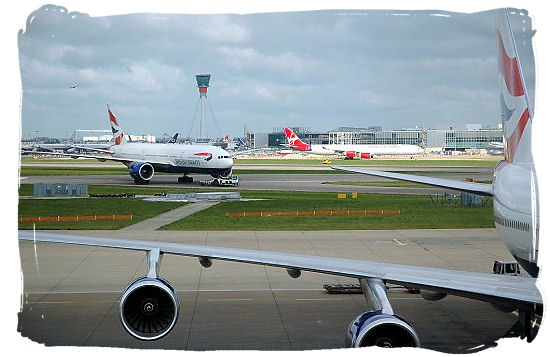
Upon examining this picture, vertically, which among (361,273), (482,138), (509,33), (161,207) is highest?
(509,33)

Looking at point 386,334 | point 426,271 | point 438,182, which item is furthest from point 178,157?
point 386,334

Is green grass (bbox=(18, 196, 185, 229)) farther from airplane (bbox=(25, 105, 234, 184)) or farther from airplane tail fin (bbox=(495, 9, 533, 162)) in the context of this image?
airplane (bbox=(25, 105, 234, 184))

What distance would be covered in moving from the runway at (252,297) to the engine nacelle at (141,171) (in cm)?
3019

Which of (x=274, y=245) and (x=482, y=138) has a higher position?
(x=482, y=138)

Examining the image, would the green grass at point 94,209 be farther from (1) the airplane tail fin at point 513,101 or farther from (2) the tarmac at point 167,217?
(1) the airplane tail fin at point 513,101

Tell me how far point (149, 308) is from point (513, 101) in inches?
287

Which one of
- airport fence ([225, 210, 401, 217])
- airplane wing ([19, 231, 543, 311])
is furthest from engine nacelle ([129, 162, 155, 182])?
airplane wing ([19, 231, 543, 311])

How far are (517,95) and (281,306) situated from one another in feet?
24.2

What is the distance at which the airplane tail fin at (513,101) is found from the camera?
12.1 metres

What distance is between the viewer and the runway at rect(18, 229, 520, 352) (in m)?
13.7

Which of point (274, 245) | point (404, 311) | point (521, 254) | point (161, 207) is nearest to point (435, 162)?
point (161, 207)

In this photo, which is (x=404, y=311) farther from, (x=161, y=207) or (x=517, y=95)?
(x=161, y=207)

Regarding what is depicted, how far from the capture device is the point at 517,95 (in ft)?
41.2

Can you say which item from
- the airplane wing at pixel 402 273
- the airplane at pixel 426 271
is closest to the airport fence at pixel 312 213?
the airplane at pixel 426 271
